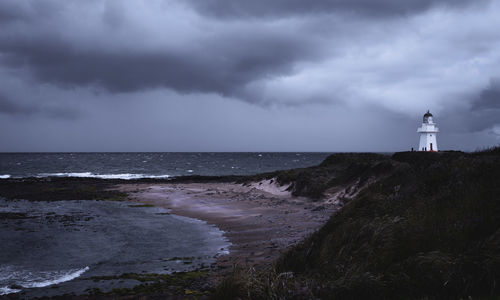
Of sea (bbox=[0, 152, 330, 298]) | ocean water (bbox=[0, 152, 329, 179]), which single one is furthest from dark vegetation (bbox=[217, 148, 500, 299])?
ocean water (bbox=[0, 152, 329, 179])

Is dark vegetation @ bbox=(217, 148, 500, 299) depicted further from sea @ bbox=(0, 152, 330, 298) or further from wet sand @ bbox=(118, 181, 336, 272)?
sea @ bbox=(0, 152, 330, 298)

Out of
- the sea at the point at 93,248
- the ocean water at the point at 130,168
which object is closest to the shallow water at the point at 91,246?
the sea at the point at 93,248

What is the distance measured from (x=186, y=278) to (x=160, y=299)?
1.85 metres

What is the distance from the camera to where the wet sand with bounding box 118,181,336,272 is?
523 inches

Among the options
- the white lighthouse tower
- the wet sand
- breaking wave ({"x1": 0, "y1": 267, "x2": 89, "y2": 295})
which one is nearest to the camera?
breaking wave ({"x1": 0, "y1": 267, "x2": 89, "y2": 295})

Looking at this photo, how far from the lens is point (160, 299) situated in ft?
28.4

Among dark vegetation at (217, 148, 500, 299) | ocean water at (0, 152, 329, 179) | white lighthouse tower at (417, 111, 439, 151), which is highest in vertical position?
white lighthouse tower at (417, 111, 439, 151)

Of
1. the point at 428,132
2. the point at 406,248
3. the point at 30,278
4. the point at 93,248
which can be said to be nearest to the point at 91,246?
the point at 93,248

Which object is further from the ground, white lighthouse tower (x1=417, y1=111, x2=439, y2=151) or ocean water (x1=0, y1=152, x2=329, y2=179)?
white lighthouse tower (x1=417, y1=111, x2=439, y2=151)

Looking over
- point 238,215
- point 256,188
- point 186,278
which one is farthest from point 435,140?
point 186,278

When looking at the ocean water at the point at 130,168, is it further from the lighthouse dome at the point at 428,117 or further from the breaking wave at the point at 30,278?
the breaking wave at the point at 30,278

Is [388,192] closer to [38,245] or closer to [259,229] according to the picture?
[259,229]

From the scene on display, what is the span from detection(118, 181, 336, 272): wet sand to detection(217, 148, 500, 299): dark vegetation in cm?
255

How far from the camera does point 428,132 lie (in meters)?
57.6
